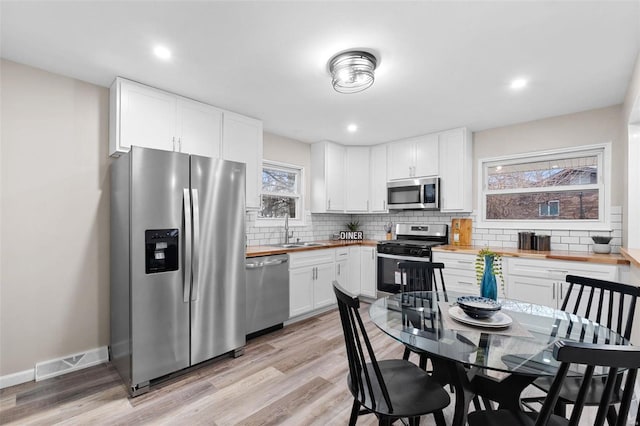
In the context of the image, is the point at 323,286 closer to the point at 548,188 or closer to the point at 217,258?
the point at 217,258

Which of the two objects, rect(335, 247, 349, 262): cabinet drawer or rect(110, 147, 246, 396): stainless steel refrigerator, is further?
rect(335, 247, 349, 262): cabinet drawer

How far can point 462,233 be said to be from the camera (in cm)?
409

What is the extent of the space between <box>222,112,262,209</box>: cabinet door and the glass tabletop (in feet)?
6.86

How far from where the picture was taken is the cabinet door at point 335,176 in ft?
15.2

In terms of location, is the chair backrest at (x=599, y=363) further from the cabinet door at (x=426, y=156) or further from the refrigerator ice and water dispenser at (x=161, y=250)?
the cabinet door at (x=426, y=156)

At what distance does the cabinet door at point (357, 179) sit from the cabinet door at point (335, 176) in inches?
3.9

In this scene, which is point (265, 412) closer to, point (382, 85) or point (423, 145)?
point (382, 85)

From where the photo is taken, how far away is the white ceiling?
1752mm

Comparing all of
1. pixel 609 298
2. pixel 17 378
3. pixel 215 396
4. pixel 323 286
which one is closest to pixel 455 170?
pixel 323 286

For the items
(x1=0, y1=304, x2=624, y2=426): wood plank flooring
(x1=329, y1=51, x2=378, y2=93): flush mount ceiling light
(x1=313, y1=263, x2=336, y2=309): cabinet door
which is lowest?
(x1=0, y1=304, x2=624, y2=426): wood plank flooring

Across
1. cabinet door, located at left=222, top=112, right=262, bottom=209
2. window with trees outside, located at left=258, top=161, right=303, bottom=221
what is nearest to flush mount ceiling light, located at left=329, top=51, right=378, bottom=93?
cabinet door, located at left=222, top=112, right=262, bottom=209

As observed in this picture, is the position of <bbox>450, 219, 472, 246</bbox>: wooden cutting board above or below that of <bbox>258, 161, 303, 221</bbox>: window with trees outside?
below

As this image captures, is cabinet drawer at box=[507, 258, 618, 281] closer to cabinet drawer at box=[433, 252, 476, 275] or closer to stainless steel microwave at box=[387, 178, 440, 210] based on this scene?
cabinet drawer at box=[433, 252, 476, 275]

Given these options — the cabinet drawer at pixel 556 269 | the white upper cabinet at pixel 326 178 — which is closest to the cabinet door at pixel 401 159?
the white upper cabinet at pixel 326 178
